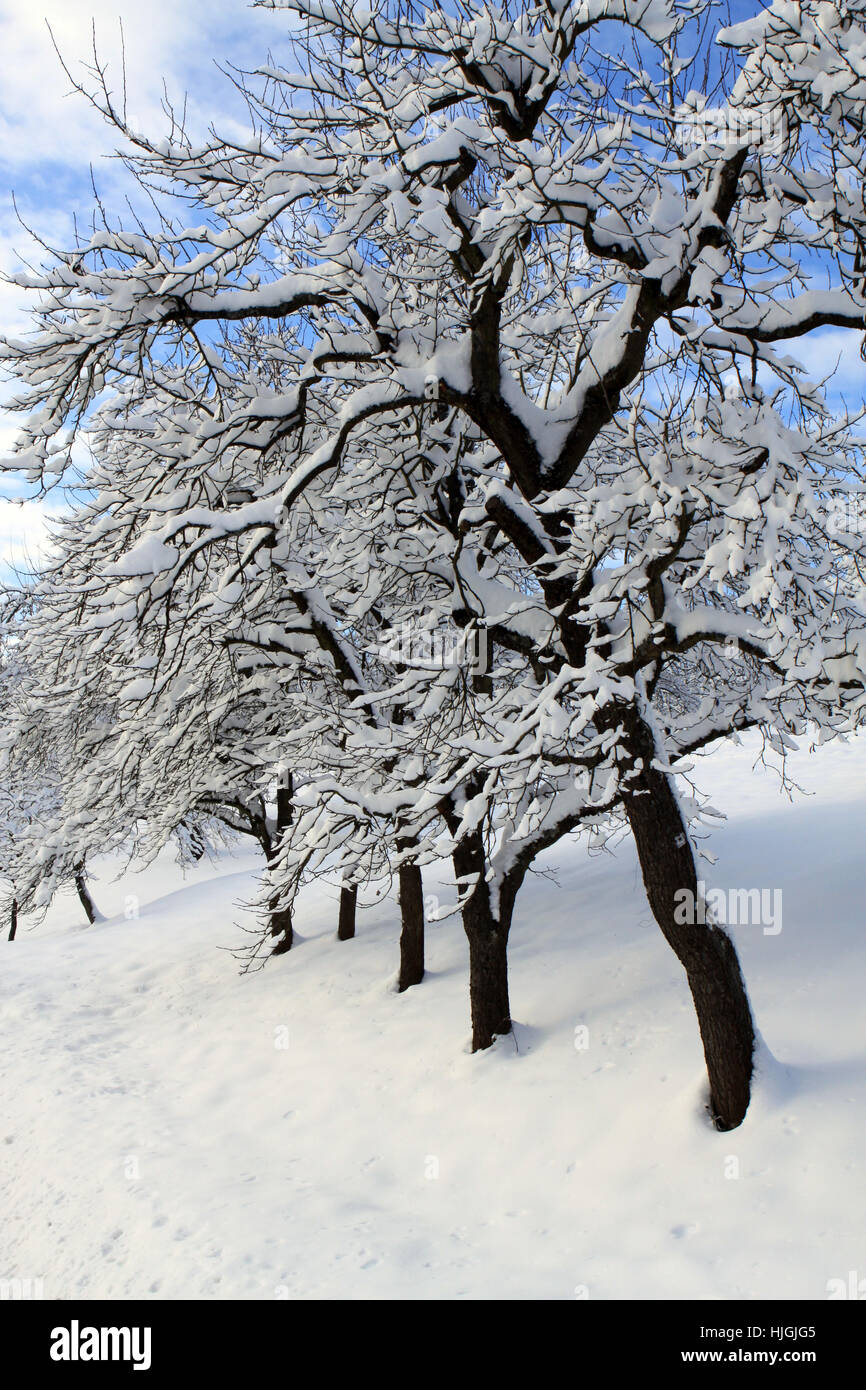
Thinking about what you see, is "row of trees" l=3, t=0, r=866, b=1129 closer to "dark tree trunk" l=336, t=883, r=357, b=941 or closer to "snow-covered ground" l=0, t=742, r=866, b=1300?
"snow-covered ground" l=0, t=742, r=866, b=1300

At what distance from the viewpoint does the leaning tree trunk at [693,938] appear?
5.03 meters

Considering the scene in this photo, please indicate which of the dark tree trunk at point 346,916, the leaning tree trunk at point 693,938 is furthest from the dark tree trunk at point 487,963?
Answer: the dark tree trunk at point 346,916

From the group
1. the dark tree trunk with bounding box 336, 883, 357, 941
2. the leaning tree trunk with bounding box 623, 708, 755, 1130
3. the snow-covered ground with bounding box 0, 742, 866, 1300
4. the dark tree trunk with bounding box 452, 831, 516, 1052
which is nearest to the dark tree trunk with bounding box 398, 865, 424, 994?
the snow-covered ground with bounding box 0, 742, 866, 1300

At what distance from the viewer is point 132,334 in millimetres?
4945

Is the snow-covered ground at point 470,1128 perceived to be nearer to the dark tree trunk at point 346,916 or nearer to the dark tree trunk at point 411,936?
the dark tree trunk at point 411,936

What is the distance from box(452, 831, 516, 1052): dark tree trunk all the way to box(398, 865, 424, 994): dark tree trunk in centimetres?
225

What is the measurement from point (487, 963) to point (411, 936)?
2622 millimetres

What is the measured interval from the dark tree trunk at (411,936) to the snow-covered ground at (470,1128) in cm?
41

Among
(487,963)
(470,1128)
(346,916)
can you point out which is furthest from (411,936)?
(470,1128)

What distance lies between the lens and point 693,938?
204 inches

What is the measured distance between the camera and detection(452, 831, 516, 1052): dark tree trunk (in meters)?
7.17

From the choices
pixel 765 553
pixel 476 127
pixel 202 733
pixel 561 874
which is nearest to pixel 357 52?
pixel 476 127

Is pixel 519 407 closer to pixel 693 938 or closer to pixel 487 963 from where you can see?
pixel 693 938

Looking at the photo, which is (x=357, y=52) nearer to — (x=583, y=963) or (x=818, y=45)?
(x=818, y=45)
